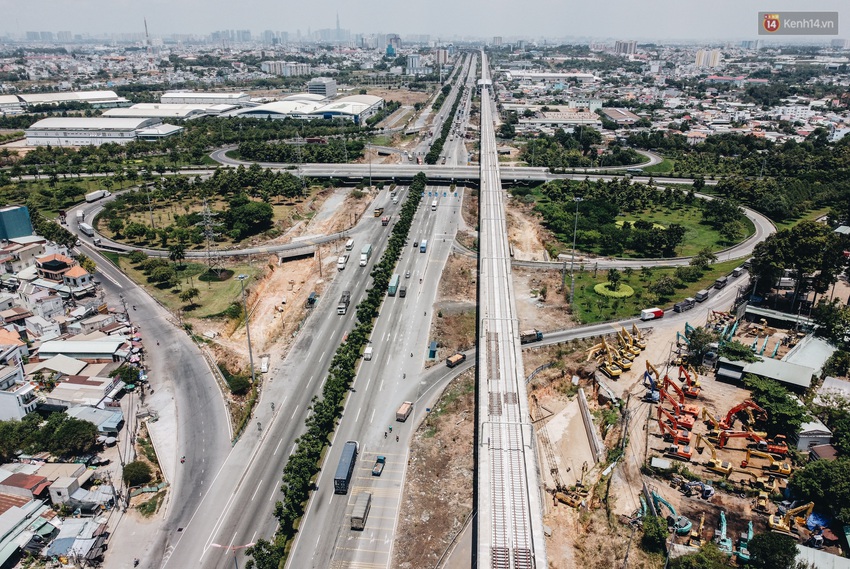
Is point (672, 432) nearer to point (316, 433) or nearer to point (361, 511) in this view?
point (361, 511)

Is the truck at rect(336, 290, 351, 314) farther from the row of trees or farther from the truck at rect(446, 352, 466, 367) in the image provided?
the truck at rect(446, 352, 466, 367)

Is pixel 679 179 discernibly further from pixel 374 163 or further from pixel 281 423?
pixel 281 423

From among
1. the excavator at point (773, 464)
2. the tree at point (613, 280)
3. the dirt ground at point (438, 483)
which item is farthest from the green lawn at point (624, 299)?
the excavator at point (773, 464)

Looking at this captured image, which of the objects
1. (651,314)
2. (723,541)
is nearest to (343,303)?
(651,314)

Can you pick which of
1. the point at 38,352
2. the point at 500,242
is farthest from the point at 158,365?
the point at 500,242

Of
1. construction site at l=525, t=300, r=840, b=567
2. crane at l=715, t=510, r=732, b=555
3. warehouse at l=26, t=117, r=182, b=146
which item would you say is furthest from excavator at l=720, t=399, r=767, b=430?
warehouse at l=26, t=117, r=182, b=146
